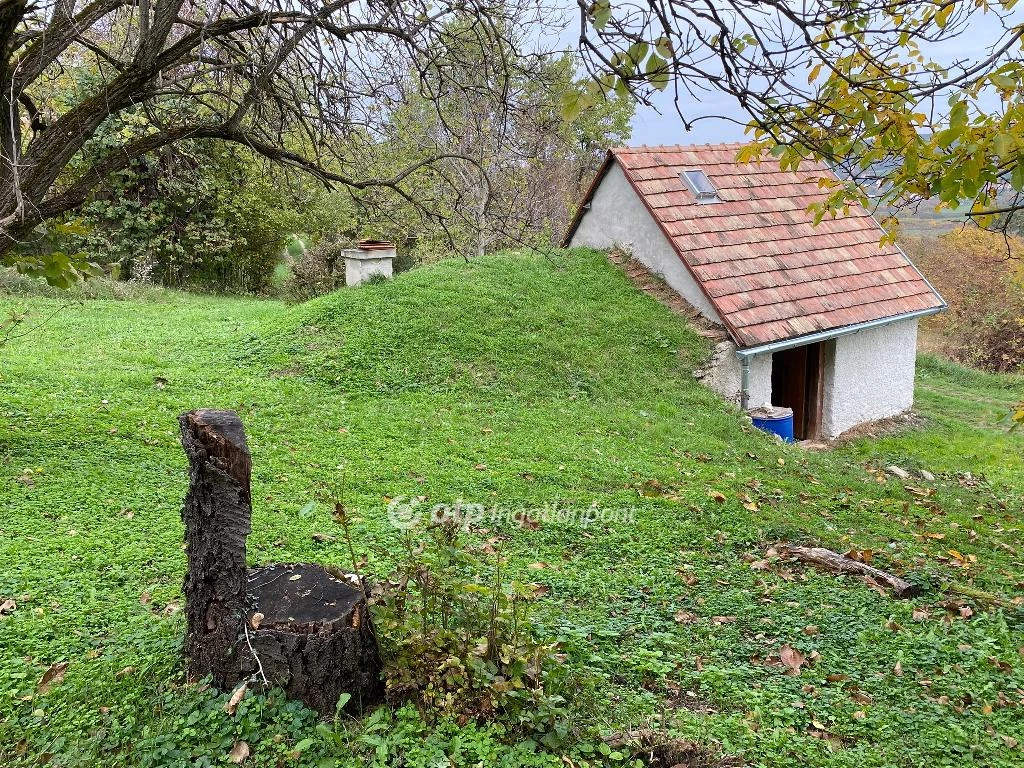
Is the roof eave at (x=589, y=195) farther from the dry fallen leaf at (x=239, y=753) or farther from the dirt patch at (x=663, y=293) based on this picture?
the dry fallen leaf at (x=239, y=753)

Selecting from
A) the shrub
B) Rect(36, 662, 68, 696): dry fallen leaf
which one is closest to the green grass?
Rect(36, 662, 68, 696): dry fallen leaf

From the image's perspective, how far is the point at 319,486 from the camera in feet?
20.6

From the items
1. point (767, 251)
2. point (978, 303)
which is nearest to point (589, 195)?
point (767, 251)

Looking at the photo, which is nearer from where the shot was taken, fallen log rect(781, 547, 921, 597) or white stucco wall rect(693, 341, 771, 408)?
fallen log rect(781, 547, 921, 597)

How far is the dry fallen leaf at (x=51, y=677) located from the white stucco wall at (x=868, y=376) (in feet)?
38.5

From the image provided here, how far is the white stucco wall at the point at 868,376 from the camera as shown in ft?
41.5

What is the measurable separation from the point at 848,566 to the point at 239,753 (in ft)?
14.0

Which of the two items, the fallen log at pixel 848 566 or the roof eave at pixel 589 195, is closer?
the fallen log at pixel 848 566

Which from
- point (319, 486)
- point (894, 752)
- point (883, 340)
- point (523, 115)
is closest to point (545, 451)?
point (319, 486)

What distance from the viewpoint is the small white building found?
37.8 ft

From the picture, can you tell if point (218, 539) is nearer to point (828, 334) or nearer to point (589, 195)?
point (828, 334)

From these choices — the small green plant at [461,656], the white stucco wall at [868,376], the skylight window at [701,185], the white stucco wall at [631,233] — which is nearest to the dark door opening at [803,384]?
the white stucco wall at [868,376]

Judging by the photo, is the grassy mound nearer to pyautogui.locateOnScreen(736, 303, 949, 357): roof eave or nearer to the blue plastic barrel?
pyautogui.locateOnScreen(736, 303, 949, 357): roof eave

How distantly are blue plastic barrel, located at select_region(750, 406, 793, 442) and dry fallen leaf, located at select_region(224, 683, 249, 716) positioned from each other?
29.0 feet
